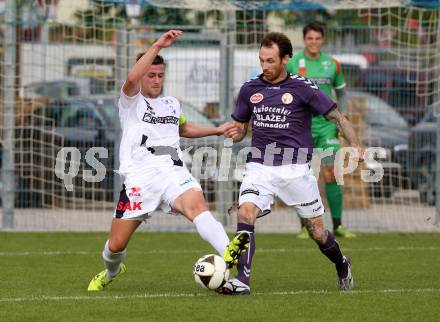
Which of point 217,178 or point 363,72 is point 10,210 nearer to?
point 217,178

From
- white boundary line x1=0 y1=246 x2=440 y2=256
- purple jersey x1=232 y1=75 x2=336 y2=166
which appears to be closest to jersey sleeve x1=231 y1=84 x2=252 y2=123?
purple jersey x1=232 y1=75 x2=336 y2=166

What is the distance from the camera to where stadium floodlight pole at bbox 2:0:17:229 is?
51.5ft

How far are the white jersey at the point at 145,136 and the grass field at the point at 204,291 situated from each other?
38.7 inches

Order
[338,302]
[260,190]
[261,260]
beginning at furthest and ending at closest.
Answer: [261,260] < [260,190] < [338,302]

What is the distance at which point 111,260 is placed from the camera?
30.6ft

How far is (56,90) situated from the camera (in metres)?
16.6

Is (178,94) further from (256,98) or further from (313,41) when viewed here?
(256,98)

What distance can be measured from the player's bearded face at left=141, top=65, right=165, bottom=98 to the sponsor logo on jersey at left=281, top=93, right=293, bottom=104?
952 mm

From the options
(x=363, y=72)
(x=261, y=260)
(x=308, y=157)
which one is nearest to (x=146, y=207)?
(x=308, y=157)

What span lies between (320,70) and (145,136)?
202 inches

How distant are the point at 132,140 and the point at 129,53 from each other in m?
6.90

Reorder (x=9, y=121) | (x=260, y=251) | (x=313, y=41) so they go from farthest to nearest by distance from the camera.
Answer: (x=9, y=121)
(x=313, y=41)
(x=260, y=251)

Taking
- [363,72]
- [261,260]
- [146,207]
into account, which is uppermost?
[363,72]

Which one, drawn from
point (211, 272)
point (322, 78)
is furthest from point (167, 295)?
point (322, 78)
